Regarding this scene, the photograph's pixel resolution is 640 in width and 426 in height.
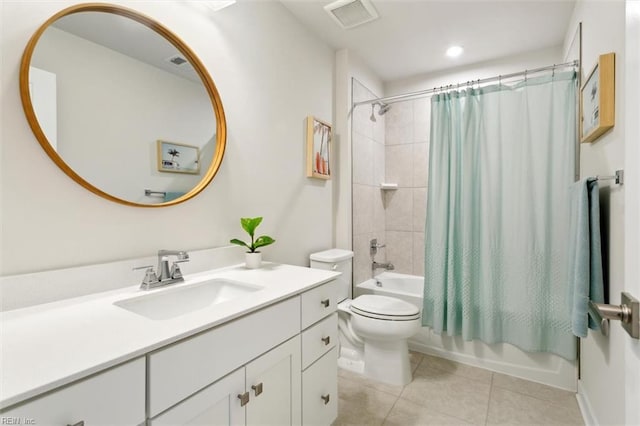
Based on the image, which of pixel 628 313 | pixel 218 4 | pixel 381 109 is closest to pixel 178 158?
pixel 218 4

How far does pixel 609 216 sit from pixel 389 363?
1462 millimetres

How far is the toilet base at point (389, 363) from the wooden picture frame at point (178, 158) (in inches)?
63.9

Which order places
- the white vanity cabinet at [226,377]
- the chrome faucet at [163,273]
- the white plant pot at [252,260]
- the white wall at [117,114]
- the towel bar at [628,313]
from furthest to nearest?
the white plant pot at [252,260] < the chrome faucet at [163,273] < the white wall at [117,114] < the white vanity cabinet at [226,377] < the towel bar at [628,313]

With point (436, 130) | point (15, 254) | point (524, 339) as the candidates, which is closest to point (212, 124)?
point (15, 254)

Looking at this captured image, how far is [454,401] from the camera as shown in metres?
1.79

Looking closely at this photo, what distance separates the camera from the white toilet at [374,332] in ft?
6.24

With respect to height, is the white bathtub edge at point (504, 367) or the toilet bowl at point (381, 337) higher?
the toilet bowl at point (381, 337)

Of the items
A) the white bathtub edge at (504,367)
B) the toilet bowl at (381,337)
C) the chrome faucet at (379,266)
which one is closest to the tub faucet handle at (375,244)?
the chrome faucet at (379,266)

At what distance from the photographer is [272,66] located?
1.88 meters

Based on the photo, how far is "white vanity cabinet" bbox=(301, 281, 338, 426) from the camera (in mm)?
1253

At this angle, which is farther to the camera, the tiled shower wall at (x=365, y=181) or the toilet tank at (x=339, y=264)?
the tiled shower wall at (x=365, y=181)

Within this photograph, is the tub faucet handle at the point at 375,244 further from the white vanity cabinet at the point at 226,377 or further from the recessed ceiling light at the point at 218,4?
the recessed ceiling light at the point at 218,4

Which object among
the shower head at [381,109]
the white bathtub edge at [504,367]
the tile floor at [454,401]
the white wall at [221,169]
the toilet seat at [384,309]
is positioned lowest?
the tile floor at [454,401]

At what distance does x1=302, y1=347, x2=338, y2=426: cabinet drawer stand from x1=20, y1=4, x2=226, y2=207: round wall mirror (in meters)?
0.98
